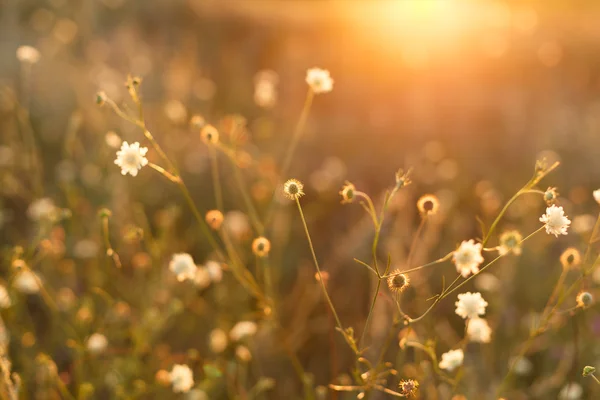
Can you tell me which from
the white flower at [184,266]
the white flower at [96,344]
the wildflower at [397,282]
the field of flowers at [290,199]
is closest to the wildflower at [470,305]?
the field of flowers at [290,199]

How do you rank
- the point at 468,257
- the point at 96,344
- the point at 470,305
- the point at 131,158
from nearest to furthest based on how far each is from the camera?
the point at 468,257 → the point at 470,305 → the point at 131,158 → the point at 96,344

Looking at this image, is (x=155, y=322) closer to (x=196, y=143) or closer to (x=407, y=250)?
(x=407, y=250)

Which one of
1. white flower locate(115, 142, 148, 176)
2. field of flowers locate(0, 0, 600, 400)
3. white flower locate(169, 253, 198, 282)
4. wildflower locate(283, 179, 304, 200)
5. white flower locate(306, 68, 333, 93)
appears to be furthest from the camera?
field of flowers locate(0, 0, 600, 400)

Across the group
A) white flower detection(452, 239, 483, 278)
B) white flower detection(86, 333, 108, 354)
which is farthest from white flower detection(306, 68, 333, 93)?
white flower detection(86, 333, 108, 354)

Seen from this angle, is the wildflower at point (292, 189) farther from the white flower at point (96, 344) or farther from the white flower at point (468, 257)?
the white flower at point (96, 344)

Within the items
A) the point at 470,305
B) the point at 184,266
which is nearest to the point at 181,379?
the point at 184,266

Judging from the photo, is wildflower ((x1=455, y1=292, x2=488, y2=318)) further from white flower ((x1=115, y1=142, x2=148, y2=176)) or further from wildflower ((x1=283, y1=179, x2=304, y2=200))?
white flower ((x1=115, y1=142, x2=148, y2=176))

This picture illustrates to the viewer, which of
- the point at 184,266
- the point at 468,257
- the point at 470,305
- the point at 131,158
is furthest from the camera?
the point at 184,266

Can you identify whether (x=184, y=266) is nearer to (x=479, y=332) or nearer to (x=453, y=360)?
(x=453, y=360)
